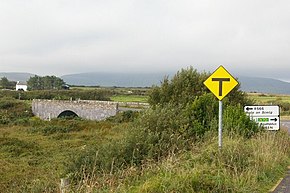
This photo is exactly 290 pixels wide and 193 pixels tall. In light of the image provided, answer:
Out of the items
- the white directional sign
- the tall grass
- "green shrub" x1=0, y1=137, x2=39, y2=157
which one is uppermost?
the white directional sign

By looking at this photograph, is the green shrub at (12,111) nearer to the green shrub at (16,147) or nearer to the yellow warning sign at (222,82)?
the green shrub at (16,147)

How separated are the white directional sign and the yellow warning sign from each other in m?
6.24

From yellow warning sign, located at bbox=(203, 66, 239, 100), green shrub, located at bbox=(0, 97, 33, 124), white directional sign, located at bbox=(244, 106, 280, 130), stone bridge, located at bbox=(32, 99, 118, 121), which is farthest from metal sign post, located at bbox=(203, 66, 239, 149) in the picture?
green shrub, located at bbox=(0, 97, 33, 124)

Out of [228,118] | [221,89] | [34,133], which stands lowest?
[34,133]

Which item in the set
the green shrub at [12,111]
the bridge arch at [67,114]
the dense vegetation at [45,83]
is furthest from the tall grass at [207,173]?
the dense vegetation at [45,83]

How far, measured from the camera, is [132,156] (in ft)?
37.8

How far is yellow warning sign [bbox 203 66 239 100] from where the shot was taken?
35.3 ft

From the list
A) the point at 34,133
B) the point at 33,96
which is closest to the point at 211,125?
the point at 34,133

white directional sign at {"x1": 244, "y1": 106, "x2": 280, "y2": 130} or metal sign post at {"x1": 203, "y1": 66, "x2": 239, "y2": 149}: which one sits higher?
metal sign post at {"x1": 203, "y1": 66, "x2": 239, "y2": 149}

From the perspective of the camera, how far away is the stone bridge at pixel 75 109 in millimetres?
57531

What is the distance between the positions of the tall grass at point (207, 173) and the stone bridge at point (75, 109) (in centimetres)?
4566

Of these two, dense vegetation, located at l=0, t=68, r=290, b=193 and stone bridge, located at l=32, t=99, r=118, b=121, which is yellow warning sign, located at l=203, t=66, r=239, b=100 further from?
stone bridge, located at l=32, t=99, r=118, b=121

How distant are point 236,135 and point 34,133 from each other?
1421 inches

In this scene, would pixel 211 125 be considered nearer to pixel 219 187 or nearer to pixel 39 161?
pixel 219 187
